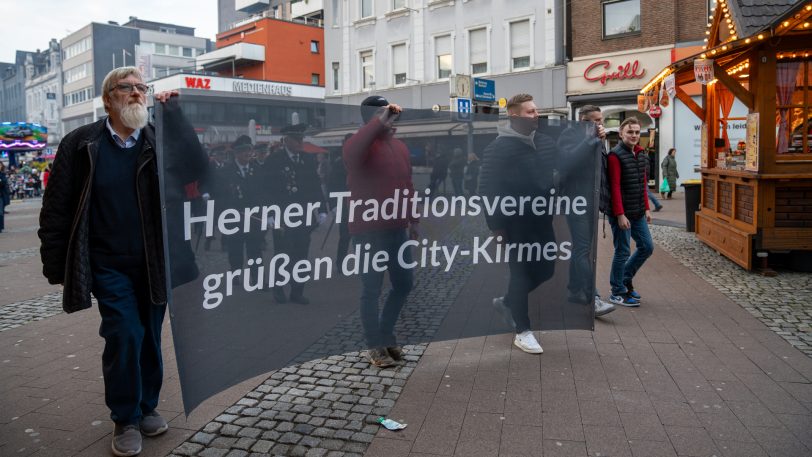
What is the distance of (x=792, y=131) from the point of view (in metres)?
8.92

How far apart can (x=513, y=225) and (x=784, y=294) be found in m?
4.07

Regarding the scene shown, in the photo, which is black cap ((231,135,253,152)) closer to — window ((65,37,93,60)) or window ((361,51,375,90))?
window ((361,51,375,90))

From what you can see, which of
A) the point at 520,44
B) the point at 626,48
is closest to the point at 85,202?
the point at 626,48

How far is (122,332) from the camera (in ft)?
11.2

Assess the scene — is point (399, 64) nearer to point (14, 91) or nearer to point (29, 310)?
point (29, 310)

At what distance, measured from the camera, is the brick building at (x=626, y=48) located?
2403 centimetres

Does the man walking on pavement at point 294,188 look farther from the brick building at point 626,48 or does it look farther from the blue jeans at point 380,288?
the brick building at point 626,48

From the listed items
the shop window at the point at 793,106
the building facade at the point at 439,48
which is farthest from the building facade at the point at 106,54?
the shop window at the point at 793,106

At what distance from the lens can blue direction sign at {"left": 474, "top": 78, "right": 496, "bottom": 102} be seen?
52.1 ft

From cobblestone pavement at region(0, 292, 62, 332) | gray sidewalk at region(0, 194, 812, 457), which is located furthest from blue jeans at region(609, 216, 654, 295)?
cobblestone pavement at region(0, 292, 62, 332)

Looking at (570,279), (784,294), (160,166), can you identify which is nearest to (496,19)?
(784,294)

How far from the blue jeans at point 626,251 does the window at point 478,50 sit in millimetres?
23667

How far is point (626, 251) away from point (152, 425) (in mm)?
4844

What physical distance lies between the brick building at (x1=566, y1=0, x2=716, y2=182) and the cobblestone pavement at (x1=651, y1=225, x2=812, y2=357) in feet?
49.1
